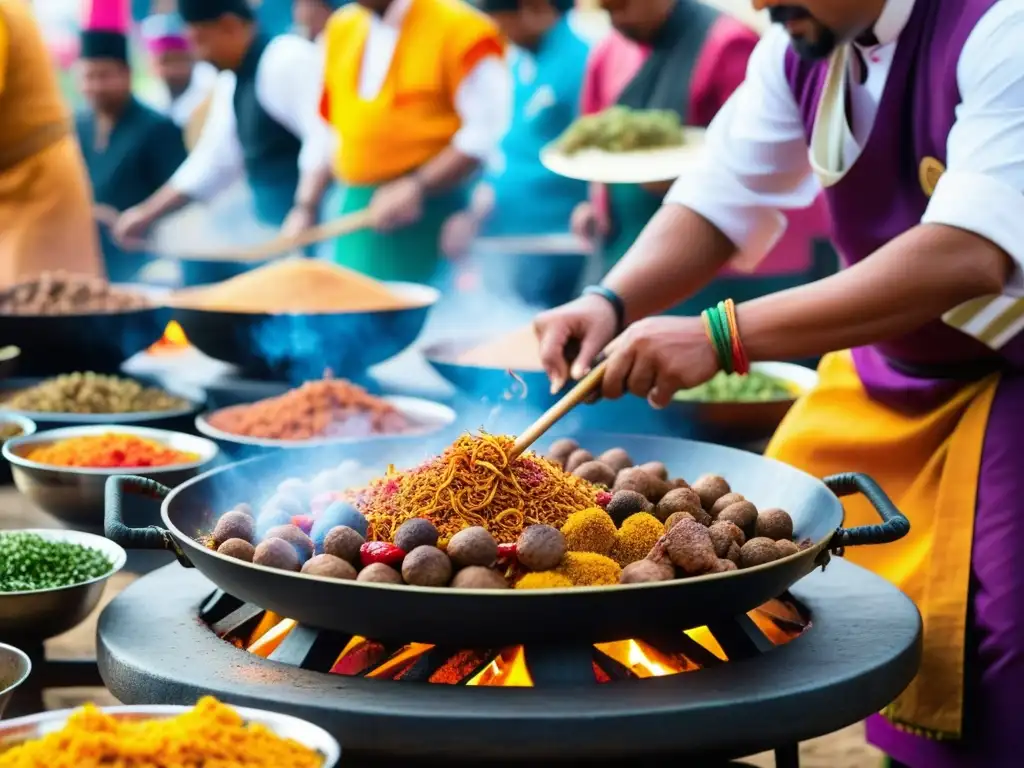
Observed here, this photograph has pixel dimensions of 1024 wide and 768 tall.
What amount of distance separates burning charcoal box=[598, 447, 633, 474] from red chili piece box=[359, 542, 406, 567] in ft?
2.15

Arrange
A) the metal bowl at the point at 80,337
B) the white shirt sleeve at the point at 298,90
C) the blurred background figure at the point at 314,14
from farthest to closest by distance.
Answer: the blurred background figure at the point at 314,14 < the white shirt sleeve at the point at 298,90 < the metal bowl at the point at 80,337

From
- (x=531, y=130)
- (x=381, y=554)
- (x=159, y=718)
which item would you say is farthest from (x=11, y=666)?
(x=531, y=130)

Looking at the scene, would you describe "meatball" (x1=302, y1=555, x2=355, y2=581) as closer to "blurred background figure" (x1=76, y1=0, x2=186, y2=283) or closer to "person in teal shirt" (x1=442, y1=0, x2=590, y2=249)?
"person in teal shirt" (x1=442, y1=0, x2=590, y2=249)

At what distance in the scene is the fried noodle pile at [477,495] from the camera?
182 cm

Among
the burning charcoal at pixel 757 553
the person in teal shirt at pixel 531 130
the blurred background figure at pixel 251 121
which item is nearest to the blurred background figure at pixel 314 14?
the blurred background figure at pixel 251 121

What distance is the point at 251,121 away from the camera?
22.1 ft

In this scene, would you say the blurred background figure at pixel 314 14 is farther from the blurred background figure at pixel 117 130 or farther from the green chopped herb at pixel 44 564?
the green chopped herb at pixel 44 564

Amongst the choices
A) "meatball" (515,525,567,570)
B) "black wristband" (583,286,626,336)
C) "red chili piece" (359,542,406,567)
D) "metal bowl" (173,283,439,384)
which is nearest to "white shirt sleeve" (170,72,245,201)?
"metal bowl" (173,283,439,384)

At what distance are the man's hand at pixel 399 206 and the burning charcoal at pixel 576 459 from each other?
3.59 m

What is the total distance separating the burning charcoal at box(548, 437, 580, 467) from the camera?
7.61 feet

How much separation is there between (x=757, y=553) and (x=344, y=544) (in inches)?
23.7

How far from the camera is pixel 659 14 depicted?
4.73m

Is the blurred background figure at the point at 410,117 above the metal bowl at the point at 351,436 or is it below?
above

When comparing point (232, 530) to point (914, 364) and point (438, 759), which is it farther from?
point (914, 364)
